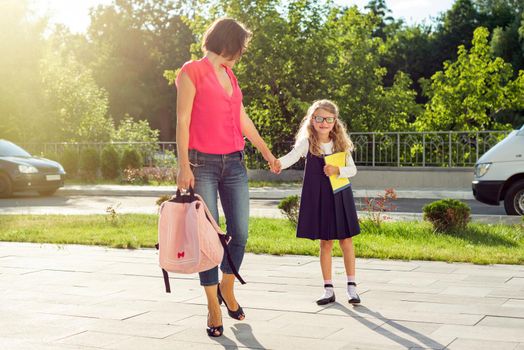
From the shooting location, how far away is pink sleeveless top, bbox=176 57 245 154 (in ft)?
18.0

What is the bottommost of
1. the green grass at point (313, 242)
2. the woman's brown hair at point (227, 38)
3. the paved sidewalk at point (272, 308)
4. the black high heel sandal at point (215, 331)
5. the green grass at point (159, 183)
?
the green grass at point (159, 183)

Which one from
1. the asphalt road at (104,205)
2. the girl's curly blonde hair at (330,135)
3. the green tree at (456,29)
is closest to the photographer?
the girl's curly blonde hair at (330,135)

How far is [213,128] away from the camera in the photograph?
5.52 meters

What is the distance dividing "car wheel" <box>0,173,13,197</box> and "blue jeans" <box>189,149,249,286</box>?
53.6 feet

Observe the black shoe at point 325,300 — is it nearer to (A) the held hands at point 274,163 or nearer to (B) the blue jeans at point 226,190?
(B) the blue jeans at point 226,190

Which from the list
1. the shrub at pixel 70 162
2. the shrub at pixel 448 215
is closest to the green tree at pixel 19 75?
the shrub at pixel 70 162

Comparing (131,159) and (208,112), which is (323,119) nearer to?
(208,112)

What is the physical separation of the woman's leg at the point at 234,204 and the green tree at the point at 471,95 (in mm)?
21725

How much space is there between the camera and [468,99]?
89.1 ft

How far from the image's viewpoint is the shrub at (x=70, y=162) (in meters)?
28.8

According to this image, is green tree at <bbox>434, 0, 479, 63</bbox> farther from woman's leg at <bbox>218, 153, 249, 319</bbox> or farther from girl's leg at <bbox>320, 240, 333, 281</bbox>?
woman's leg at <bbox>218, 153, 249, 319</bbox>

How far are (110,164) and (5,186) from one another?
22.6ft

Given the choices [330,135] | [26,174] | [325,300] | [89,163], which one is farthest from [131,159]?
[325,300]

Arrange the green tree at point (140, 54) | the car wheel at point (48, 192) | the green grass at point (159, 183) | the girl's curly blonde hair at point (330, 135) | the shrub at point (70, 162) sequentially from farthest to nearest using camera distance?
the green tree at point (140, 54)
the shrub at point (70, 162)
the green grass at point (159, 183)
the car wheel at point (48, 192)
the girl's curly blonde hair at point (330, 135)
